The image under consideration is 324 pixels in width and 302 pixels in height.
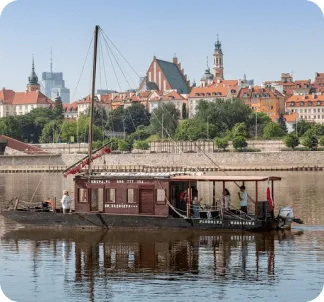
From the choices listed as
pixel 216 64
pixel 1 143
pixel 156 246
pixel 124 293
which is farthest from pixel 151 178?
pixel 216 64

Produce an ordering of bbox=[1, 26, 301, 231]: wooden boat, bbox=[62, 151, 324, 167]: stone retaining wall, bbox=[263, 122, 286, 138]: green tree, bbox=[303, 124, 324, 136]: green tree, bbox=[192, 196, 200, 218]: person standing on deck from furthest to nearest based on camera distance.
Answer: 1. bbox=[263, 122, 286, 138]: green tree
2. bbox=[303, 124, 324, 136]: green tree
3. bbox=[62, 151, 324, 167]: stone retaining wall
4. bbox=[192, 196, 200, 218]: person standing on deck
5. bbox=[1, 26, 301, 231]: wooden boat

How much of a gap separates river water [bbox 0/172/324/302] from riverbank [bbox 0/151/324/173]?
55242 millimetres

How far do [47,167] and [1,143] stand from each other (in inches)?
410

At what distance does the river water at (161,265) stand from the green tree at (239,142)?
6528 cm

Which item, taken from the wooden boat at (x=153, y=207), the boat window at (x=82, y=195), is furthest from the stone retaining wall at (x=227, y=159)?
the wooden boat at (x=153, y=207)

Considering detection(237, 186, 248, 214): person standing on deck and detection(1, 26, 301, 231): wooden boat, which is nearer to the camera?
detection(1, 26, 301, 231): wooden boat

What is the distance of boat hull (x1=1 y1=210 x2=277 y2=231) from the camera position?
2547cm

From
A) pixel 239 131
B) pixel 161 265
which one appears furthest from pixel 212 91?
pixel 161 265

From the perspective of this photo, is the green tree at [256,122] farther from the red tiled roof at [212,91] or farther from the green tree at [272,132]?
the red tiled roof at [212,91]

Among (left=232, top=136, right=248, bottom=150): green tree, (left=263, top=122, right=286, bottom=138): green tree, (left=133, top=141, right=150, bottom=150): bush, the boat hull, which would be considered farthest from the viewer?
(left=263, top=122, right=286, bottom=138): green tree

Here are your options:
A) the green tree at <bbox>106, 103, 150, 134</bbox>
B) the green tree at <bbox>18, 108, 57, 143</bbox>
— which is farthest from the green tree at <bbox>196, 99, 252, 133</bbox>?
the green tree at <bbox>18, 108, 57, 143</bbox>

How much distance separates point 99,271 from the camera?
2061 centimetres

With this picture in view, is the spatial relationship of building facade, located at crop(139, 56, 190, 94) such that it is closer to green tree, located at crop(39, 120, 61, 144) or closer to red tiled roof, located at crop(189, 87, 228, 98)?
red tiled roof, located at crop(189, 87, 228, 98)

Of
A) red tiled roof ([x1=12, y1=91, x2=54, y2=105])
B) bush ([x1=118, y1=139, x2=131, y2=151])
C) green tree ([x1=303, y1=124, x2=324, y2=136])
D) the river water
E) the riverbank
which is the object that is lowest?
the river water
